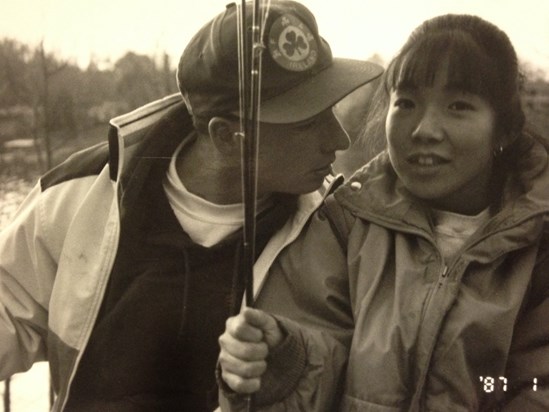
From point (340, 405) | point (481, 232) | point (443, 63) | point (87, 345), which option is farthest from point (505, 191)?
point (87, 345)

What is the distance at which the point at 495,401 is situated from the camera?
0.88 m

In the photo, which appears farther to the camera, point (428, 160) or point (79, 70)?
point (79, 70)

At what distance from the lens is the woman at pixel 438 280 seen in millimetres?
862

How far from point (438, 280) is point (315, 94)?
0.87 feet

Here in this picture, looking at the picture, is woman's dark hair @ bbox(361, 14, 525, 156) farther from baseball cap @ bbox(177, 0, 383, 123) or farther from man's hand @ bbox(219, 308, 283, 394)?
man's hand @ bbox(219, 308, 283, 394)

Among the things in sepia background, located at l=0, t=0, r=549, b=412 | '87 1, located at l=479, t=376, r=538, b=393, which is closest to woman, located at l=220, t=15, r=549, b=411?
'87 1, located at l=479, t=376, r=538, b=393

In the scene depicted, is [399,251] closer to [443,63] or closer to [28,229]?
[443,63]

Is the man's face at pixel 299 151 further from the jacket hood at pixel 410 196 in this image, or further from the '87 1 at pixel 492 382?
the '87 1 at pixel 492 382

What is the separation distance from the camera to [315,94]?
926 millimetres

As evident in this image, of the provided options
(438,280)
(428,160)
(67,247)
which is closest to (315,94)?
(428,160)

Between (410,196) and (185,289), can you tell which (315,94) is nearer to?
(410,196)

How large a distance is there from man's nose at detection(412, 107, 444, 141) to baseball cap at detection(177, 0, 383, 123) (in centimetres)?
9

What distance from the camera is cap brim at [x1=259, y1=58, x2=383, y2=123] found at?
0.92 m

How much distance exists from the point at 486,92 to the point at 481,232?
0.53ft
